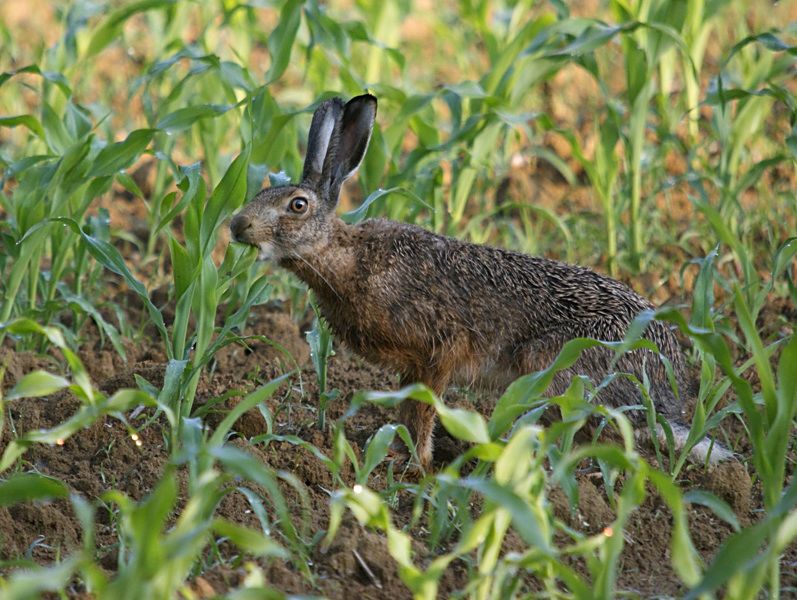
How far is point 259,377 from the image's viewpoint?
20.0 ft

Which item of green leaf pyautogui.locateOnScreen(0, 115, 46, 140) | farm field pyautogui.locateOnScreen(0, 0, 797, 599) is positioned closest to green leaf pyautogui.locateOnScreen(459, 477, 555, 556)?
farm field pyautogui.locateOnScreen(0, 0, 797, 599)

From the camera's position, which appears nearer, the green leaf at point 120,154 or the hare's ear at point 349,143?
the green leaf at point 120,154

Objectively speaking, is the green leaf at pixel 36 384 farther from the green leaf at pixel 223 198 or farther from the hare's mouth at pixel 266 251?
the hare's mouth at pixel 266 251

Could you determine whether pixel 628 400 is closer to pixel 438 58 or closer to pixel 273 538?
pixel 273 538

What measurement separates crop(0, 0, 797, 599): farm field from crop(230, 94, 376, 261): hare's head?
13 cm

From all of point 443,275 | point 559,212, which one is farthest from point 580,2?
point 443,275

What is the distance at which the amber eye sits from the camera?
18.4ft

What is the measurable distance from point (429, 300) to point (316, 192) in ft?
2.38

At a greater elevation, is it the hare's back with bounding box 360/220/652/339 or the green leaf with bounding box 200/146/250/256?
the green leaf with bounding box 200/146/250/256

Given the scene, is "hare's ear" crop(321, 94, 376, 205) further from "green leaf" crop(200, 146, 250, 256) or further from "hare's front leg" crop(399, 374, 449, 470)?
"hare's front leg" crop(399, 374, 449, 470)

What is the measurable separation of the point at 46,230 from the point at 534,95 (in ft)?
17.3

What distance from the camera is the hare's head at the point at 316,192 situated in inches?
217

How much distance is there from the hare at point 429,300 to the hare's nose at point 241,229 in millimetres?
78

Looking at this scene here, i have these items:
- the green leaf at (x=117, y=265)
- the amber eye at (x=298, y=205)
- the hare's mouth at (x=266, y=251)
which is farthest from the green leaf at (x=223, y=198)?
the amber eye at (x=298, y=205)
